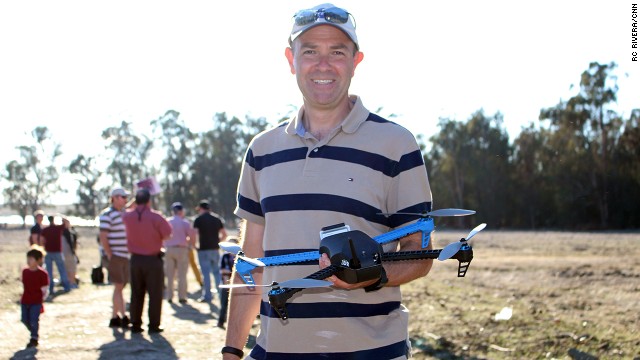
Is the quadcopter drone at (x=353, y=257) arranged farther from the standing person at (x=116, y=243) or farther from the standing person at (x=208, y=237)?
the standing person at (x=208, y=237)

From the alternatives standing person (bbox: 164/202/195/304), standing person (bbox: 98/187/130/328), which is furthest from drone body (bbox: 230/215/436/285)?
standing person (bbox: 164/202/195/304)

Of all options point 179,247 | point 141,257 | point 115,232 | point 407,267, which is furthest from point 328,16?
point 179,247

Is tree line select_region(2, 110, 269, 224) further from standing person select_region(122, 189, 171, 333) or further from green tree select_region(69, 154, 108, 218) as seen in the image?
standing person select_region(122, 189, 171, 333)

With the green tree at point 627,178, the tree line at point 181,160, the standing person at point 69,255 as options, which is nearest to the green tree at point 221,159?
the tree line at point 181,160

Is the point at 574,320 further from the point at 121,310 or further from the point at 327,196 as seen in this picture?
the point at 327,196

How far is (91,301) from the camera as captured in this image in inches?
625

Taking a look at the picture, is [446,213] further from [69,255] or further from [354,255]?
[69,255]

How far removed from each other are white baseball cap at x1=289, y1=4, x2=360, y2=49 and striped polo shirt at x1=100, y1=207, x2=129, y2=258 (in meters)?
9.60

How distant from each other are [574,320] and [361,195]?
8529 mm

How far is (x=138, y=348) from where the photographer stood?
9898 mm

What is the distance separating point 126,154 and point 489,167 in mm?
41799

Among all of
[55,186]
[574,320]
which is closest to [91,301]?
[574,320]

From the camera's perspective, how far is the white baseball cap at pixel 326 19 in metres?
2.88

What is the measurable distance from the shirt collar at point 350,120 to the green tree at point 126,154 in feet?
293
